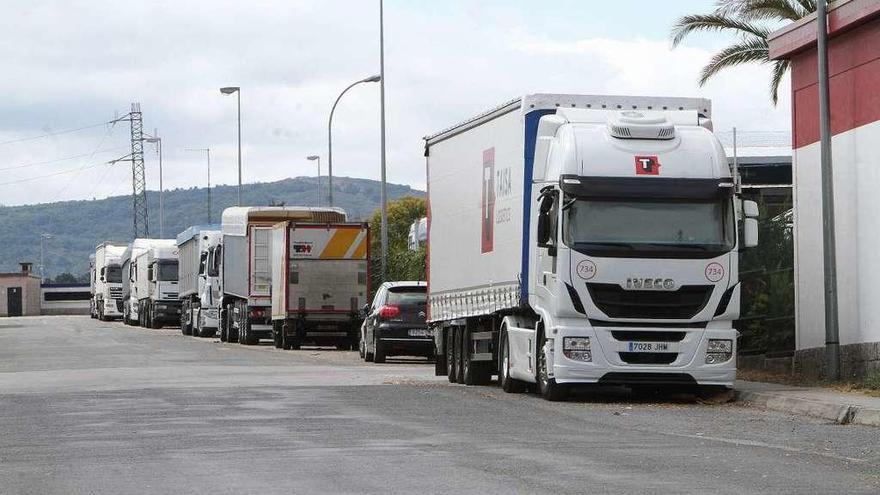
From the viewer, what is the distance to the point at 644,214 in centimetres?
2075

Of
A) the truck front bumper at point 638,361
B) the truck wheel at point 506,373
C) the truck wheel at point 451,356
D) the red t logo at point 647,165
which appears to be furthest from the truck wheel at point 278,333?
the red t logo at point 647,165

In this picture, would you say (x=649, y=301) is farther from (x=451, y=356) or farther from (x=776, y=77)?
(x=776, y=77)

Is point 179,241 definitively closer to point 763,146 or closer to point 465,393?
point 763,146

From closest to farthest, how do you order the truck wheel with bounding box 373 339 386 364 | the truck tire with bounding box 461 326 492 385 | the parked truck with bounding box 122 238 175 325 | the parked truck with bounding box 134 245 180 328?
the truck tire with bounding box 461 326 492 385 < the truck wheel with bounding box 373 339 386 364 < the parked truck with bounding box 134 245 180 328 < the parked truck with bounding box 122 238 175 325

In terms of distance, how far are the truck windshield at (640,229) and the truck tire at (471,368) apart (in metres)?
4.56

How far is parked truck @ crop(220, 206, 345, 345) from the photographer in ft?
158

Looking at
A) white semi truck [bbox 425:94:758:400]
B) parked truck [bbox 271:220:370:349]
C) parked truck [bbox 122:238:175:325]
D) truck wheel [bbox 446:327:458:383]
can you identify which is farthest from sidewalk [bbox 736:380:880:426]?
parked truck [bbox 122:238:175:325]

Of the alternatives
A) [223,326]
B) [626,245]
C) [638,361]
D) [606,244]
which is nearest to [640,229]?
[626,245]

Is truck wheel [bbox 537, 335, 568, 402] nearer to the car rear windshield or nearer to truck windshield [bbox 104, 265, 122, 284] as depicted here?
the car rear windshield

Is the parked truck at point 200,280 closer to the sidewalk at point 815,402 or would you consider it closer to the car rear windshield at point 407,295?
the car rear windshield at point 407,295

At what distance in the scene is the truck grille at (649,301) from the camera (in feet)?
67.8

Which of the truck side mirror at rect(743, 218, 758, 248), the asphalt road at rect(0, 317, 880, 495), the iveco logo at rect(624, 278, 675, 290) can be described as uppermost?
the truck side mirror at rect(743, 218, 758, 248)

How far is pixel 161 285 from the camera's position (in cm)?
7400

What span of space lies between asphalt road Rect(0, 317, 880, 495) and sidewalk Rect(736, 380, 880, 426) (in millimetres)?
382
